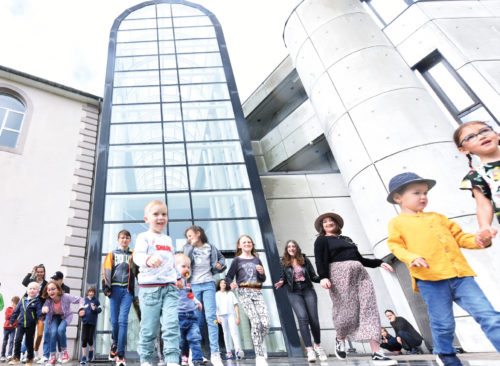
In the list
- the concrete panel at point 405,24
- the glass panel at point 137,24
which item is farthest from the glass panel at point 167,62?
the concrete panel at point 405,24

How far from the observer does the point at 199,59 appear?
42.9 feet

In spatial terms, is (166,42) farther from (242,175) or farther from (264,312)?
(264,312)

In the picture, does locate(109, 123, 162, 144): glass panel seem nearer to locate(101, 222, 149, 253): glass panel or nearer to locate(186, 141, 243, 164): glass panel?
locate(186, 141, 243, 164): glass panel

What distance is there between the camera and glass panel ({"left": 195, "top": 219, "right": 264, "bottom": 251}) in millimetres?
8180

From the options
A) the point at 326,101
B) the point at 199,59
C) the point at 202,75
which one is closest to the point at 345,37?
the point at 326,101

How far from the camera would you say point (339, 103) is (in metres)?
10.1

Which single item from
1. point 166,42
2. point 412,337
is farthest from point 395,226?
point 166,42

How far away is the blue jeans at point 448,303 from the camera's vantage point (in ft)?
7.30

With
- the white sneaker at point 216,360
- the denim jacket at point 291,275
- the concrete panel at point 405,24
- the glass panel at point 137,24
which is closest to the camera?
the white sneaker at point 216,360

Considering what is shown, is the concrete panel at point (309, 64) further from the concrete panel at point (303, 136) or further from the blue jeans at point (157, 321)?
the blue jeans at point (157, 321)

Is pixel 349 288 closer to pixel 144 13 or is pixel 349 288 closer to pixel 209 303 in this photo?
pixel 209 303

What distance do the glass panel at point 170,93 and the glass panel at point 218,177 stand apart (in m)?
3.34

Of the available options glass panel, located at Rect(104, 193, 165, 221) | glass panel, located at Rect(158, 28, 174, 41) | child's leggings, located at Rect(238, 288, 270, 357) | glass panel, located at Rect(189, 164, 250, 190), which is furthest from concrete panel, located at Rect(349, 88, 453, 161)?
glass panel, located at Rect(158, 28, 174, 41)

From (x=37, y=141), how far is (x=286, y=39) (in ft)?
32.8
